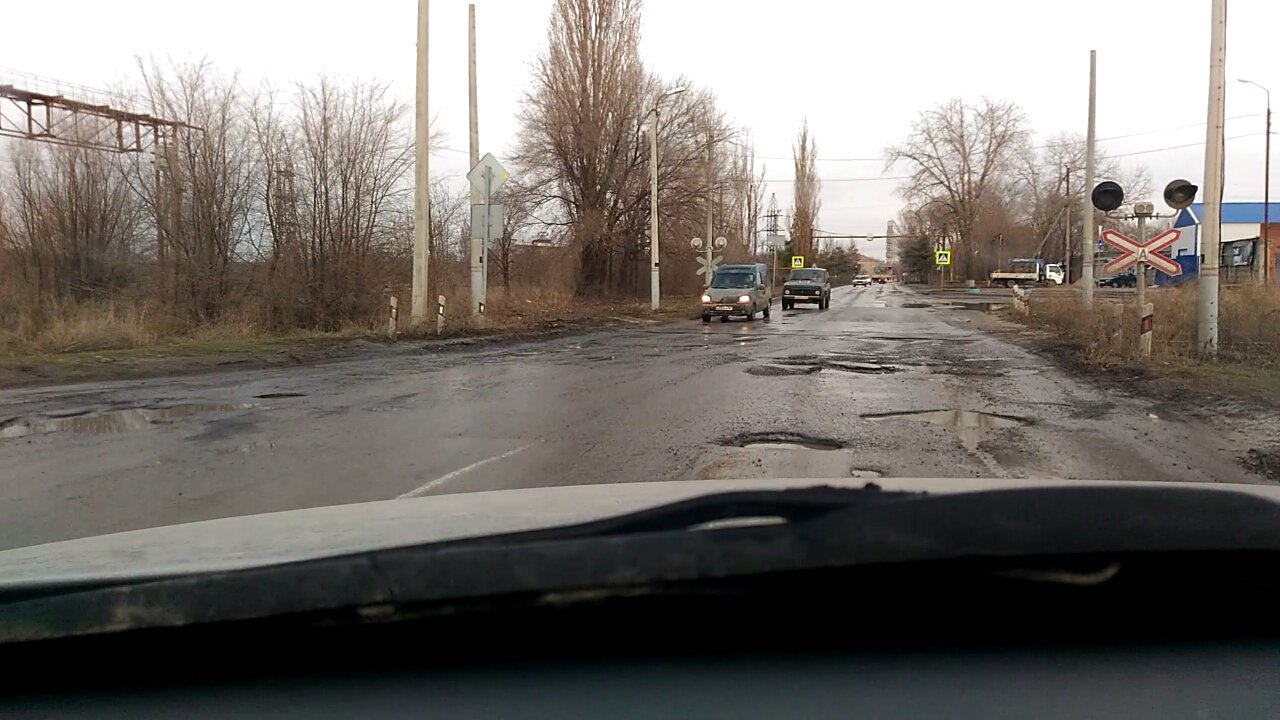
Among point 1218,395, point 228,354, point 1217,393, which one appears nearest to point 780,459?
point 1218,395

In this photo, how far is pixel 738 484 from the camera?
4.08 m

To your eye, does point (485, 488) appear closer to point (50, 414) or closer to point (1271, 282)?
point (50, 414)

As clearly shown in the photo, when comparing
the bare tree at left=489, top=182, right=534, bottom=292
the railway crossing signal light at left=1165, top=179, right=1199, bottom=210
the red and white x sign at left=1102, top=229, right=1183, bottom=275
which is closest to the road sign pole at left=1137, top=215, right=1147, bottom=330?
the red and white x sign at left=1102, top=229, right=1183, bottom=275

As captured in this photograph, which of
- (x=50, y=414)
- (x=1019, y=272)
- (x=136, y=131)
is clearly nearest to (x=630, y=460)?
(x=50, y=414)

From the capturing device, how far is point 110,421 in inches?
391

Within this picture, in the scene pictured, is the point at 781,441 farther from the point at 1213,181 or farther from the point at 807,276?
the point at 807,276

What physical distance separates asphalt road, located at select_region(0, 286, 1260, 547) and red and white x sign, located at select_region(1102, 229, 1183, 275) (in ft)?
7.95

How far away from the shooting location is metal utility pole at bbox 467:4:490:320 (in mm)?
24328

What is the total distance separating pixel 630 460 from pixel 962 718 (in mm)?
5651

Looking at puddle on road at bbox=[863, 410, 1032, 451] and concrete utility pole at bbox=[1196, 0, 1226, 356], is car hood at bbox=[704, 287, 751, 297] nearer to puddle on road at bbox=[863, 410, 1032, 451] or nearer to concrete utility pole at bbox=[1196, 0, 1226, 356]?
concrete utility pole at bbox=[1196, 0, 1226, 356]

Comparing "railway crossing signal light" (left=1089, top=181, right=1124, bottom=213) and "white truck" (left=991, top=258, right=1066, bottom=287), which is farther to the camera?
"white truck" (left=991, top=258, right=1066, bottom=287)

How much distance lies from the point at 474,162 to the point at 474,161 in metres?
0.05

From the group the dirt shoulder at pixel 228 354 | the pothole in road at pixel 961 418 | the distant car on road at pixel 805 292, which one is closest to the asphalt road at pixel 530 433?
the pothole in road at pixel 961 418

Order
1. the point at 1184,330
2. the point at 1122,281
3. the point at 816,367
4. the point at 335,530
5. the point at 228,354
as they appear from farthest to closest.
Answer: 1. the point at 1122,281
2. the point at 228,354
3. the point at 1184,330
4. the point at 816,367
5. the point at 335,530
